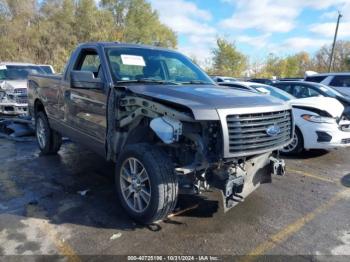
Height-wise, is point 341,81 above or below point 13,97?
above

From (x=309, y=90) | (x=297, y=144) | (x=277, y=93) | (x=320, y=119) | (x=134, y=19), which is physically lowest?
(x=297, y=144)

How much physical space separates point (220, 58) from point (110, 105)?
3887 centimetres

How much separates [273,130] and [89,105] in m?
2.48

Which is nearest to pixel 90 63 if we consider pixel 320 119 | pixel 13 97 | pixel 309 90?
pixel 320 119

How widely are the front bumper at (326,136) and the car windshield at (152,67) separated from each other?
2.73 m

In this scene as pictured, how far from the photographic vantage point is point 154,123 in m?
3.27

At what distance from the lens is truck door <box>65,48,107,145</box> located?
4199 millimetres

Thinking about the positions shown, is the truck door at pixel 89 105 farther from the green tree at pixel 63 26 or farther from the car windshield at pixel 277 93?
the green tree at pixel 63 26

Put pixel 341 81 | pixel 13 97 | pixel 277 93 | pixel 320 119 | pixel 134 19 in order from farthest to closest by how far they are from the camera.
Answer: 1. pixel 134 19
2. pixel 341 81
3. pixel 13 97
4. pixel 277 93
5. pixel 320 119

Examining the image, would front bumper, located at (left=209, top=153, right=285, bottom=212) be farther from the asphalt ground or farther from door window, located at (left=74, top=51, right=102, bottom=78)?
door window, located at (left=74, top=51, right=102, bottom=78)

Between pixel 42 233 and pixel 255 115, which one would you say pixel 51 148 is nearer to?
pixel 42 233

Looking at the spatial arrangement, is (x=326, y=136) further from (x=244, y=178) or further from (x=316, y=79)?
(x=316, y=79)

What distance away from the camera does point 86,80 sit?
4117mm

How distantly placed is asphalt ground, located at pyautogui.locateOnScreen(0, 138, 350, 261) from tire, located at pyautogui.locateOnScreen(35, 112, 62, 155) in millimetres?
994
